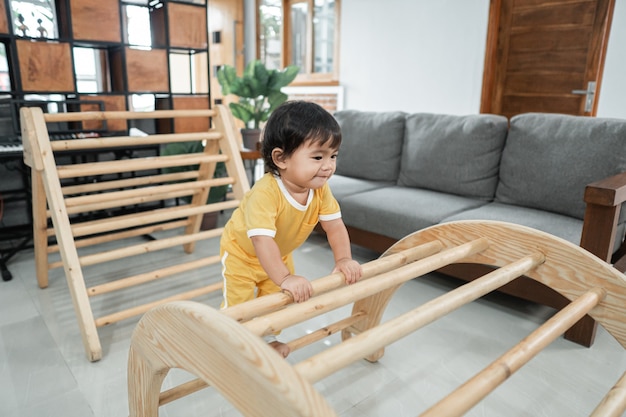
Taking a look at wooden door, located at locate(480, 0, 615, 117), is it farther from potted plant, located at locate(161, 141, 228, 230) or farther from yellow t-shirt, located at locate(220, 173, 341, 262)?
yellow t-shirt, located at locate(220, 173, 341, 262)

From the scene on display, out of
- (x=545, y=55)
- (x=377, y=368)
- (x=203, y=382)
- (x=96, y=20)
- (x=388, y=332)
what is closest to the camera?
(x=388, y=332)

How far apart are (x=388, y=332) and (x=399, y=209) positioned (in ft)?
5.84

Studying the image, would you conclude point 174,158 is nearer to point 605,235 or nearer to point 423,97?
point 605,235

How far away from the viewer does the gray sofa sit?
2.04 m

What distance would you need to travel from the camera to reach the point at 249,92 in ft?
13.4

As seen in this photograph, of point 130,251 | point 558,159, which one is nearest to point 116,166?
point 130,251

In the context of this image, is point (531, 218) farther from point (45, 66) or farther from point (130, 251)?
point (45, 66)

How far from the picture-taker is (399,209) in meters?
2.52

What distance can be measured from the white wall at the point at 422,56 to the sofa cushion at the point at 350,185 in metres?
1.54

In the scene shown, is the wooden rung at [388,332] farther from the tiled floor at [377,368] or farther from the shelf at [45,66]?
the shelf at [45,66]

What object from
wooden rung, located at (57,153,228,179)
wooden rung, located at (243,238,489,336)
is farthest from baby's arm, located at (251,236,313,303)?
wooden rung, located at (57,153,228,179)

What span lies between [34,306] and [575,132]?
2857 millimetres

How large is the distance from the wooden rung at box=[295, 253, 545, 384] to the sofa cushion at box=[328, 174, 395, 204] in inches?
73.2

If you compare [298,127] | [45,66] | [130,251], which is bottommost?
[130,251]
